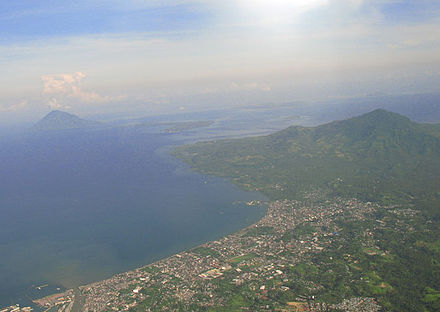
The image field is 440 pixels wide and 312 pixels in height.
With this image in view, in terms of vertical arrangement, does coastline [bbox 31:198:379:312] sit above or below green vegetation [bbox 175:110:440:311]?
below

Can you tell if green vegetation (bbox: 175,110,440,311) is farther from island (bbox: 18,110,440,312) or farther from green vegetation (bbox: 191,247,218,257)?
green vegetation (bbox: 191,247,218,257)

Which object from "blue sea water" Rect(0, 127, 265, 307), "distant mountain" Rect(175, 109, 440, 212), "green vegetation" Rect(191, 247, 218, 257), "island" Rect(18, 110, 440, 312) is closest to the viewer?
"island" Rect(18, 110, 440, 312)

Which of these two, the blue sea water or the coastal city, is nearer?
the coastal city

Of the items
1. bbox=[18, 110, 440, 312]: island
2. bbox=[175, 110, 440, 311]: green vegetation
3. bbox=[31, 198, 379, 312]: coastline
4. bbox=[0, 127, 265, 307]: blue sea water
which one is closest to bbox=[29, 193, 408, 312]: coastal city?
bbox=[31, 198, 379, 312]: coastline

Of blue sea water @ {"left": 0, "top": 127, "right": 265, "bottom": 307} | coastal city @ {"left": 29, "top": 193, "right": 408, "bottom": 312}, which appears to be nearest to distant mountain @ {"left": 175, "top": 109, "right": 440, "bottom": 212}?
blue sea water @ {"left": 0, "top": 127, "right": 265, "bottom": 307}

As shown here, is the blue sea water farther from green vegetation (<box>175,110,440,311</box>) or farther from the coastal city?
green vegetation (<box>175,110,440,311</box>)

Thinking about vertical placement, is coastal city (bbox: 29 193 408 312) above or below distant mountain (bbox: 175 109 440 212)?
below

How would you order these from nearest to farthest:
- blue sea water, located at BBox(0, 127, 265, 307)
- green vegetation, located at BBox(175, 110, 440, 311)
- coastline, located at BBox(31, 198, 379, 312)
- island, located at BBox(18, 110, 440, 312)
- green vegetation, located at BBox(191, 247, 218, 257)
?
1. island, located at BBox(18, 110, 440, 312)
2. coastline, located at BBox(31, 198, 379, 312)
3. green vegetation, located at BBox(175, 110, 440, 311)
4. green vegetation, located at BBox(191, 247, 218, 257)
5. blue sea water, located at BBox(0, 127, 265, 307)

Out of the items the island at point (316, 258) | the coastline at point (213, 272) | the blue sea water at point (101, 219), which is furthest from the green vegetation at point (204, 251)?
the blue sea water at point (101, 219)
